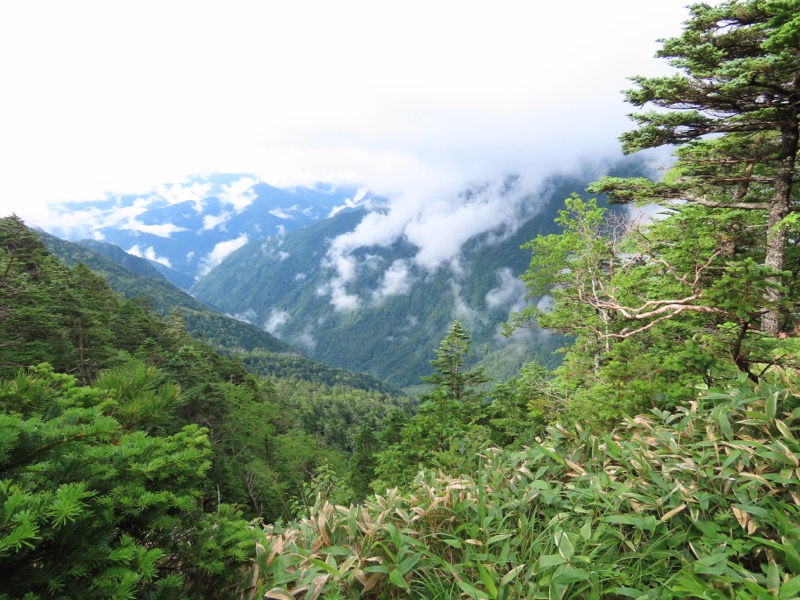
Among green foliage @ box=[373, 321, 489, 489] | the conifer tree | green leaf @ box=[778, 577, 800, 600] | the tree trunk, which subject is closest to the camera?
green leaf @ box=[778, 577, 800, 600]

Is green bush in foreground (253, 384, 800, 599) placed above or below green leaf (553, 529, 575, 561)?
below

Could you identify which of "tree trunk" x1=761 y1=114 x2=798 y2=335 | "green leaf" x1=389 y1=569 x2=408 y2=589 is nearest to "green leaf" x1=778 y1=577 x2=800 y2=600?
"green leaf" x1=389 y1=569 x2=408 y2=589

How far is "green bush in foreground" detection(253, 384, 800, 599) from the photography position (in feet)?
6.68

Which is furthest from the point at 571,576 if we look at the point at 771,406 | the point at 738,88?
the point at 738,88

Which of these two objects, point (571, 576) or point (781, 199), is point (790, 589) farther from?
point (781, 199)

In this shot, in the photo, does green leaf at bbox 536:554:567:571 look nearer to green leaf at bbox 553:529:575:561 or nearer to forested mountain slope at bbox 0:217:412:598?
green leaf at bbox 553:529:575:561

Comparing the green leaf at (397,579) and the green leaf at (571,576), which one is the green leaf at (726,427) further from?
the green leaf at (397,579)

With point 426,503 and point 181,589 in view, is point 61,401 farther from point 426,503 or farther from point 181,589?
point 426,503

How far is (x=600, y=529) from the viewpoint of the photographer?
7.58 ft

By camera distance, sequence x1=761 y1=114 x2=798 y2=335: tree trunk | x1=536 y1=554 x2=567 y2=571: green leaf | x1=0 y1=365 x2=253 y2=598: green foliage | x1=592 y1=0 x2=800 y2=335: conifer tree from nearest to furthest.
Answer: x1=0 y1=365 x2=253 y2=598: green foliage → x1=536 y1=554 x2=567 y2=571: green leaf → x1=592 y1=0 x2=800 y2=335: conifer tree → x1=761 y1=114 x2=798 y2=335: tree trunk

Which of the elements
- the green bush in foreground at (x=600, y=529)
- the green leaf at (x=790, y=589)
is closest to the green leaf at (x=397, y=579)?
the green bush in foreground at (x=600, y=529)

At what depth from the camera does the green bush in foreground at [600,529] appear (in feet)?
6.68

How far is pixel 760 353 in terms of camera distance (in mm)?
5617

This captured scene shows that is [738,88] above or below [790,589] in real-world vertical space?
above
